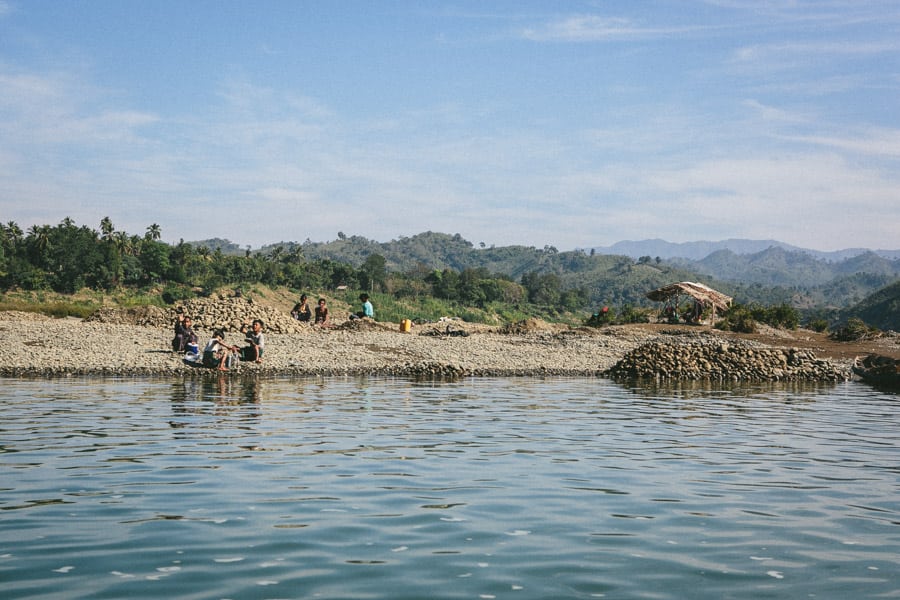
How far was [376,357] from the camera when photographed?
31.3 m

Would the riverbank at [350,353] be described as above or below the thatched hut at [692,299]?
below

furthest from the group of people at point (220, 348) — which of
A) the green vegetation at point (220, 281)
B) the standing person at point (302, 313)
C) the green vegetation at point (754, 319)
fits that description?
the green vegetation at point (754, 319)

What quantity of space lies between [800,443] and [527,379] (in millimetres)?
14252

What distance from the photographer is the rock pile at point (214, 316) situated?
37.3 meters

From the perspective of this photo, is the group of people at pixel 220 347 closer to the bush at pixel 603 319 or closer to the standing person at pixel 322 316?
the standing person at pixel 322 316

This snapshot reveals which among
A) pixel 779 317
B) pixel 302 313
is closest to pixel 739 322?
pixel 779 317

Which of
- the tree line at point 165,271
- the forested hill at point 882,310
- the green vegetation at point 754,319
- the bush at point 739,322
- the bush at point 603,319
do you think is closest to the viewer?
the bush at point 739,322

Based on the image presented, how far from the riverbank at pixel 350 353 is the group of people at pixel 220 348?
1.24 feet

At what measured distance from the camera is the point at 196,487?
1005 centimetres

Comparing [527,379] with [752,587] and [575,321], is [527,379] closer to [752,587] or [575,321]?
[752,587]

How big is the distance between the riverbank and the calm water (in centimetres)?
922

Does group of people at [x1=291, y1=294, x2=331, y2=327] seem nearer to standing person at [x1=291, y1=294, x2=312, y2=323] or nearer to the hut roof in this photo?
standing person at [x1=291, y1=294, x2=312, y2=323]

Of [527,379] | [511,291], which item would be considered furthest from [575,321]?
[527,379]

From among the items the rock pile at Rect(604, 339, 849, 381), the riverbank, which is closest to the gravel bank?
the riverbank
